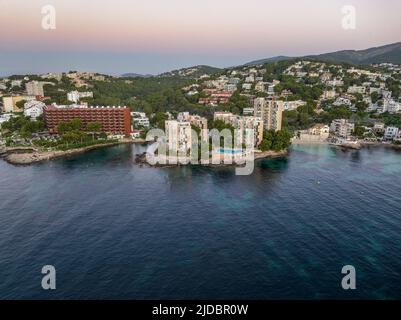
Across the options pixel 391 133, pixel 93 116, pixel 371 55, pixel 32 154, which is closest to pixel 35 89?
pixel 93 116

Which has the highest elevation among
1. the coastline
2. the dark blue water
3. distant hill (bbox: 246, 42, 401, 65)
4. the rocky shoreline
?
distant hill (bbox: 246, 42, 401, 65)

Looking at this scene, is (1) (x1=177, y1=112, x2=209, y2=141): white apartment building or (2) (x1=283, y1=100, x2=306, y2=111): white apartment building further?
(2) (x1=283, y1=100, x2=306, y2=111): white apartment building

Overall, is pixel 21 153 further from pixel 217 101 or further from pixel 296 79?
pixel 296 79

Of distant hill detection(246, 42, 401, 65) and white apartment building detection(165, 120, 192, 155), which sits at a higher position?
distant hill detection(246, 42, 401, 65)

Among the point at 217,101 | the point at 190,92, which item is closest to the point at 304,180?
the point at 217,101

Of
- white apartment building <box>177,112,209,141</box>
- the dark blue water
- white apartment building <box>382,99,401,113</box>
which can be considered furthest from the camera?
white apartment building <box>382,99,401,113</box>

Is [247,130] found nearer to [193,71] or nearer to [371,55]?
[193,71]

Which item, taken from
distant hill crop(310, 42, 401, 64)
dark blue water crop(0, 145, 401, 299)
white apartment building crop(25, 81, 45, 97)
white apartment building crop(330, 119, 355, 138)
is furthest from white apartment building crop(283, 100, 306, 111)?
distant hill crop(310, 42, 401, 64)

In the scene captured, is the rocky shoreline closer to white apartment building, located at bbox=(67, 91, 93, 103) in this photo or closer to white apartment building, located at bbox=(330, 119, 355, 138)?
white apartment building, located at bbox=(330, 119, 355, 138)

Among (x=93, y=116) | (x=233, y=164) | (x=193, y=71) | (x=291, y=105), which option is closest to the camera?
(x=233, y=164)
